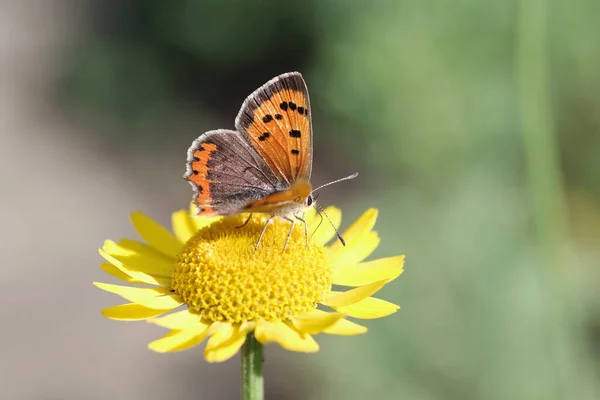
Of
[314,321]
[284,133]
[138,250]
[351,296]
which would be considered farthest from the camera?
[138,250]

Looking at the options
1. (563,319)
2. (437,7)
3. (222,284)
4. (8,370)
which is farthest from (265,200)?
(8,370)

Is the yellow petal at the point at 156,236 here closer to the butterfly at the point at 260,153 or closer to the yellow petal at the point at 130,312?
the butterfly at the point at 260,153

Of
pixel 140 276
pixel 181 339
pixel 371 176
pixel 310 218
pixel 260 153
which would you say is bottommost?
pixel 181 339

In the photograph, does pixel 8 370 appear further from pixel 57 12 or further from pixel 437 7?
pixel 57 12

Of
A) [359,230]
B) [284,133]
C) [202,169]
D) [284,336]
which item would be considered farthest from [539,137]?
[284,336]

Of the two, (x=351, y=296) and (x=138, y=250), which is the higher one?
(x=138, y=250)

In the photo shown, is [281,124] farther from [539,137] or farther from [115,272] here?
[539,137]

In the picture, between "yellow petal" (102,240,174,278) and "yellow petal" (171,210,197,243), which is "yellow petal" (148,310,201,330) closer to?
"yellow petal" (102,240,174,278)
